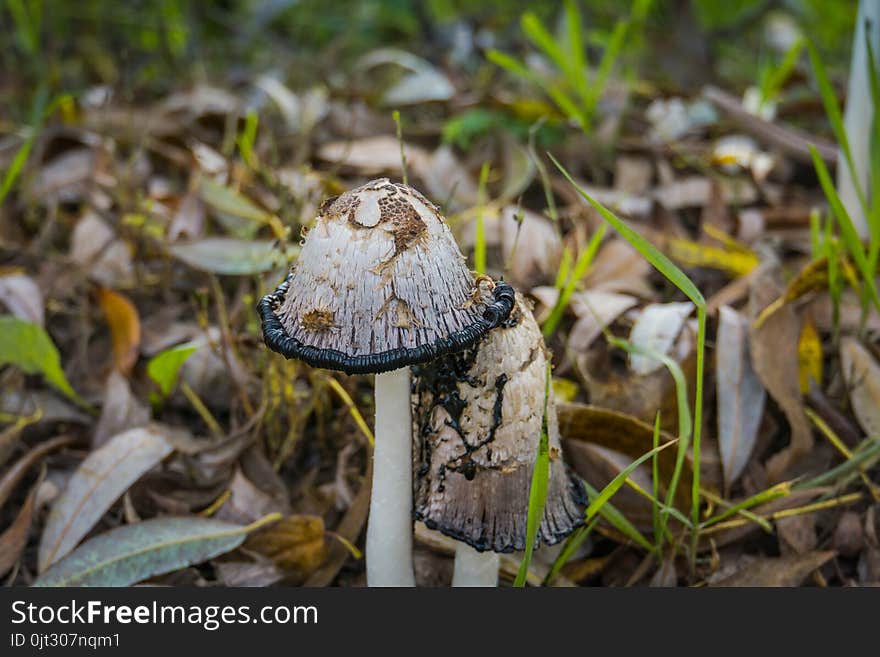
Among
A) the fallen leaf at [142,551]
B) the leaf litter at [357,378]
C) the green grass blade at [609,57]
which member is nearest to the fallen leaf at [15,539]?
the leaf litter at [357,378]

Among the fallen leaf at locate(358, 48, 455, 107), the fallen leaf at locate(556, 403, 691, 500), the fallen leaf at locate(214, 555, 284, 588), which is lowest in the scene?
the fallen leaf at locate(214, 555, 284, 588)

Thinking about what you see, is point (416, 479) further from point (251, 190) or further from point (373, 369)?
point (251, 190)

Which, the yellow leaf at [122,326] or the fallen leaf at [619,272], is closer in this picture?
the yellow leaf at [122,326]

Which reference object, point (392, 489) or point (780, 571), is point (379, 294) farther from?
point (780, 571)

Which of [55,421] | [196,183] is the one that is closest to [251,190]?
[196,183]

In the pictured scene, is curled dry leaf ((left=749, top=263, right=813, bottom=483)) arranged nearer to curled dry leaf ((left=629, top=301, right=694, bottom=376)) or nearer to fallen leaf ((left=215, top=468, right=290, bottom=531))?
curled dry leaf ((left=629, top=301, right=694, bottom=376))

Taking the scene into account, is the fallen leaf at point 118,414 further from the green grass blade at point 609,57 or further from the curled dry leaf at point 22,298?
the green grass blade at point 609,57

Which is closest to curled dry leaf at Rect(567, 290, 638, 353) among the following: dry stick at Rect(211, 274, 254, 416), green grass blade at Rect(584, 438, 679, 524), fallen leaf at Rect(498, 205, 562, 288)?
fallen leaf at Rect(498, 205, 562, 288)
